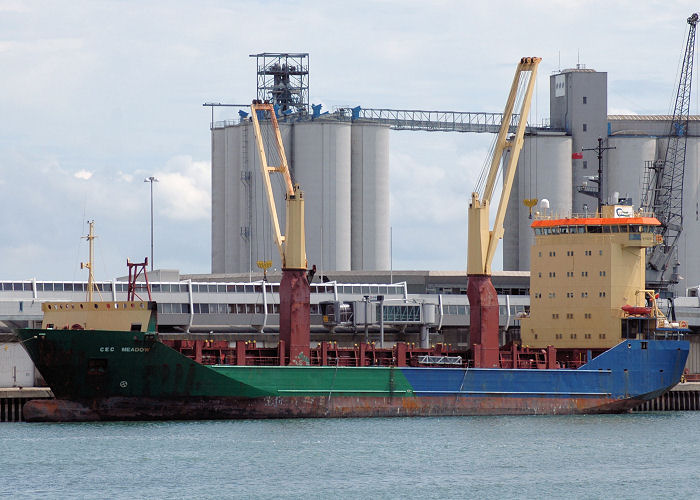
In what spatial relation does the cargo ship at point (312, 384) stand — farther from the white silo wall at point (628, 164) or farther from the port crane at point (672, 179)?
the white silo wall at point (628, 164)

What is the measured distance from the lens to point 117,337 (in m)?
52.9

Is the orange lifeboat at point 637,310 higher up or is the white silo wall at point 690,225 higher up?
the white silo wall at point 690,225

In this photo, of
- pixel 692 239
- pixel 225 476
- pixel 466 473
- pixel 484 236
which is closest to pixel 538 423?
pixel 484 236

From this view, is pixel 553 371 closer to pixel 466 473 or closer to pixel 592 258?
pixel 592 258

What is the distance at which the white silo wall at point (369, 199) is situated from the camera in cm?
9262

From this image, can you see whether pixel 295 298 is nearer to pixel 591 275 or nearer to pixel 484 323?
pixel 484 323

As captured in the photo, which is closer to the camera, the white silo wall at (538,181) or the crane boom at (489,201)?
the crane boom at (489,201)

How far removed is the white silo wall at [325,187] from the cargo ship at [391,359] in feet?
79.8

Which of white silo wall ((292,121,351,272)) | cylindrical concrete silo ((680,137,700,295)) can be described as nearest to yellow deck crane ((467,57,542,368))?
white silo wall ((292,121,351,272))

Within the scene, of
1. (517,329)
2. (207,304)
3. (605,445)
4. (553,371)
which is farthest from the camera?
(517,329)

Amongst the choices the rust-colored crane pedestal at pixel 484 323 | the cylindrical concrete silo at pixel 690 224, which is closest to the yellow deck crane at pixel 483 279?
the rust-colored crane pedestal at pixel 484 323

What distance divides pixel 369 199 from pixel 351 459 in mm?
48812

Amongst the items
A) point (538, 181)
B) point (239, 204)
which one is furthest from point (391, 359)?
point (538, 181)

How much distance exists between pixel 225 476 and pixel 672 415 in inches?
1179
